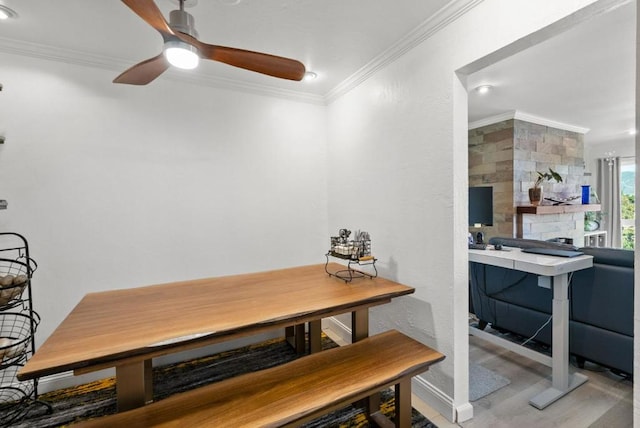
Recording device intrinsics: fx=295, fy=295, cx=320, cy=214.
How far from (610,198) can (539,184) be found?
3.75 metres

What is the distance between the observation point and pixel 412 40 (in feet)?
6.47

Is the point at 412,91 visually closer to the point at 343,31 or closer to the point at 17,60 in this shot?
the point at 343,31

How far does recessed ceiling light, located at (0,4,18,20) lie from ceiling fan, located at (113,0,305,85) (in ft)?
2.32

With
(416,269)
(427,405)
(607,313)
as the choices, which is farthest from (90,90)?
(607,313)

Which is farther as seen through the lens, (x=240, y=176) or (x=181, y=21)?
(x=240, y=176)

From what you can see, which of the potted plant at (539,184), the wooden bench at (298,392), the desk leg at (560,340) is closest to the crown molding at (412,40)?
the desk leg at (560,340)

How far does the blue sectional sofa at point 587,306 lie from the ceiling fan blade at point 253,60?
2485 millimetres

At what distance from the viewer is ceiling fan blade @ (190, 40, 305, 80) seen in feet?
4.68

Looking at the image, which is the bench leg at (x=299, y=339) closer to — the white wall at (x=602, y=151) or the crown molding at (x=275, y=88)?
the crown molding at (x=275, y=88)

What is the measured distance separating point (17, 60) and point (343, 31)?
2272 mm

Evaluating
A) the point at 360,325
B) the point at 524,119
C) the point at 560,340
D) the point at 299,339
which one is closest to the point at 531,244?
the point at 560,340

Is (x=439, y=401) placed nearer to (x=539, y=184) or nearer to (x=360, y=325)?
(x=360, y=325)

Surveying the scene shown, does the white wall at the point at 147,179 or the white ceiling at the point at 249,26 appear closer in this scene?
the white ceiling at the point at 249,26

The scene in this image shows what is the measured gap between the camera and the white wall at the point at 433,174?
1.60 m
